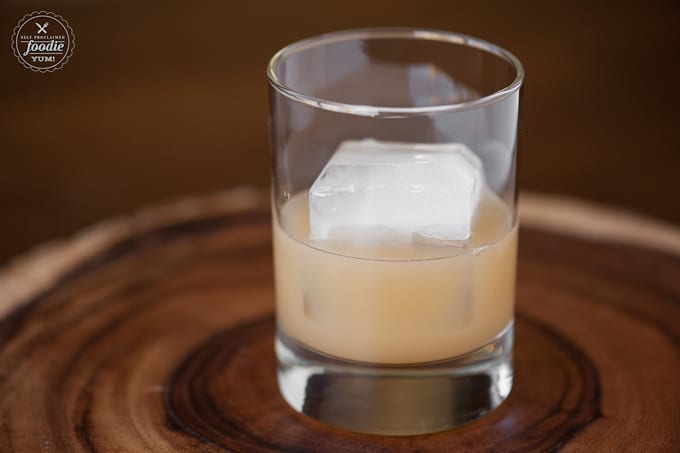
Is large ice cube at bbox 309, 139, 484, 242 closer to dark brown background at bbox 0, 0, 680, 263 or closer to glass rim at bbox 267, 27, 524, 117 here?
glass rim at bbox 267, 27, 524, 117

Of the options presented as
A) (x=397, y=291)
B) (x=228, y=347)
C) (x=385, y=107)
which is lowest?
(x=228, y=347)

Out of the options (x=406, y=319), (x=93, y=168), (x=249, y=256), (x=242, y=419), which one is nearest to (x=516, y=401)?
(x=406, y=319)

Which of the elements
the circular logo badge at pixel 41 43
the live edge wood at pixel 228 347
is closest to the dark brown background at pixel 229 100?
the live edge wood at pixel 228 347

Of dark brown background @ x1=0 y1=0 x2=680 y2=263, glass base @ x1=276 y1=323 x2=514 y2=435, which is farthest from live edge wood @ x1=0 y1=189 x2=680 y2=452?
dark brown background @ x1=0 y1=0 x2=680 y2=263

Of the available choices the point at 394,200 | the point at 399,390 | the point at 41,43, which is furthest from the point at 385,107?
the point at 41,43

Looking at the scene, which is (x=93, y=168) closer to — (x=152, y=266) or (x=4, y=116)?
(x=4, y=116)

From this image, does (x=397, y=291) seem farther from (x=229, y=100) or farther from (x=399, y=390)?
(x=229, y=100)

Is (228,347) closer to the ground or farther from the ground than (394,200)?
closer to the ground
